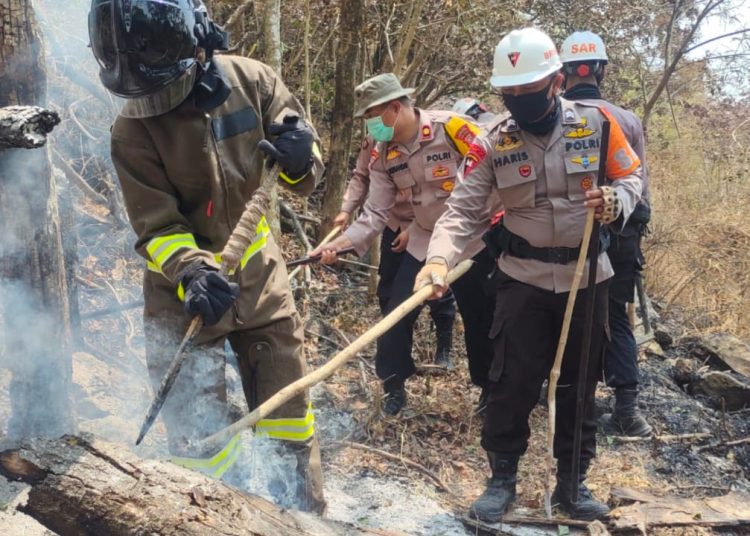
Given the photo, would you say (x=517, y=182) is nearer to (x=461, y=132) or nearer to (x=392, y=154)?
(x=461, y=132)

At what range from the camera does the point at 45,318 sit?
9.89 ft

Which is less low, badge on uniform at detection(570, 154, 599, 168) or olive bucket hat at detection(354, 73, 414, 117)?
olive bucket hat at detection(354, 73, 414, 117)

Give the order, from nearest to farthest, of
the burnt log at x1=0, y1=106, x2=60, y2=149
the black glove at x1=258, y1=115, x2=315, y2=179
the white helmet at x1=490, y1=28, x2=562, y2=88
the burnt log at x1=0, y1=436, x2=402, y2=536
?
the burnt log at x1=0, y1=436, x2=402, y2=536, the burnt log at x1=0, y1=106, x2=60, y2=149, the black glove at x1=258, y1=115, x2=315, y2=179, the white helmet at x1=490, y1=28, x2=562, y2=88

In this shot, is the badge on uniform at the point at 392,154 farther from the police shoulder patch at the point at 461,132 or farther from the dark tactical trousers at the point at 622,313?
the dark tactical trousers at the point at 622,313

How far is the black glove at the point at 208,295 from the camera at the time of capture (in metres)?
2.46

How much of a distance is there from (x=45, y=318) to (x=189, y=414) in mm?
726

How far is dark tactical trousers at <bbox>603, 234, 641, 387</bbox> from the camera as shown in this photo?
4.58 meters

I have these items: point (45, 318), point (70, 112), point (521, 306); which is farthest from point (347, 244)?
point (70, 112)

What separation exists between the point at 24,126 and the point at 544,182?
2.06 meters

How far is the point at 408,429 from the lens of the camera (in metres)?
4.56

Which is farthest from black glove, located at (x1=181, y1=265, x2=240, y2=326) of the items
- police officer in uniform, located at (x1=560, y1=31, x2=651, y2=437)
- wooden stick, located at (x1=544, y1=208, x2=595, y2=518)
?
police officer in uniform, located at (x1=560, y1=31, x2=651, y2=437)

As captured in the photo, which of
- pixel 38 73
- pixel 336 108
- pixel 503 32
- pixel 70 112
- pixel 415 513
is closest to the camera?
pixel 38 73

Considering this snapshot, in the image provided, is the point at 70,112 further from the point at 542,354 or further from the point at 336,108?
the point at 542,354

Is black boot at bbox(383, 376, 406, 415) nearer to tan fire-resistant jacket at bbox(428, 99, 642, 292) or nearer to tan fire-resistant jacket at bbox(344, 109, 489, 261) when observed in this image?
tan fire-resistant jacket at bbox(344, 109, 489, 261)
